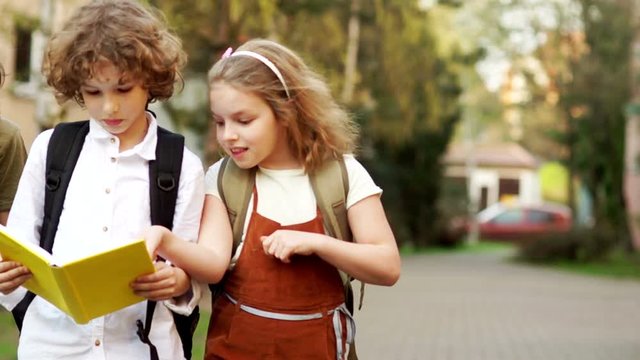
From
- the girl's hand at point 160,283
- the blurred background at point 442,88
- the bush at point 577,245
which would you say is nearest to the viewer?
the girl's hand at point 160,283

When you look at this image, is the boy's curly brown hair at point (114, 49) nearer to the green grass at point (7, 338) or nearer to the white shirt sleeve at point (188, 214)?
the white shirt sleeve at point (188, 214)

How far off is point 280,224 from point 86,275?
61 cm

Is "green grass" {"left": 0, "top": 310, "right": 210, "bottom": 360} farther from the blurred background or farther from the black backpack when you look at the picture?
the black backpack

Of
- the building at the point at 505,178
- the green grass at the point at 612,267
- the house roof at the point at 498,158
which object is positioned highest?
the green grass at the point at 612,267

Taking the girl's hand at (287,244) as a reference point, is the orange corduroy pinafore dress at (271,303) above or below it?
below

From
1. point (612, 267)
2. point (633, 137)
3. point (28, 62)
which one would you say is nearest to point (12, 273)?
point (28, 62)

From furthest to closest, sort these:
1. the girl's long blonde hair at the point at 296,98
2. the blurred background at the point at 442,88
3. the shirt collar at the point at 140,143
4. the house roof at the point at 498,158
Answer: the house roof at the point at 498,158, the blurred background at the point at 442,88, the girl's long blonde hair at the point at 296,98, the shirt collar at the point at 140,143

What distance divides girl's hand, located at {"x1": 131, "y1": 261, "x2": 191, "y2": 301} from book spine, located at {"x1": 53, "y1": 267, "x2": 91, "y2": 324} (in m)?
0.12

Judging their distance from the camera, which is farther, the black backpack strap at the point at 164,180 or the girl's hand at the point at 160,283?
the black backpack strap at the point at 164,180

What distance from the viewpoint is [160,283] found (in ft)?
8.57

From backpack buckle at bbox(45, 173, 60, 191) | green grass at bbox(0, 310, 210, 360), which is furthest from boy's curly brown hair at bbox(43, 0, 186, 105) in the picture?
green grass at bbox(0, 310, 210, 360)

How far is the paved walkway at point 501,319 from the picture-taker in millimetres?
10039

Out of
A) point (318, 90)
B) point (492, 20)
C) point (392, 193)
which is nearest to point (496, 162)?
point (392, 193)

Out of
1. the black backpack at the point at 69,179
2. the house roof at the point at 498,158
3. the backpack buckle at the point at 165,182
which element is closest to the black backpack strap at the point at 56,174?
the black backpack at the point at 69,179
